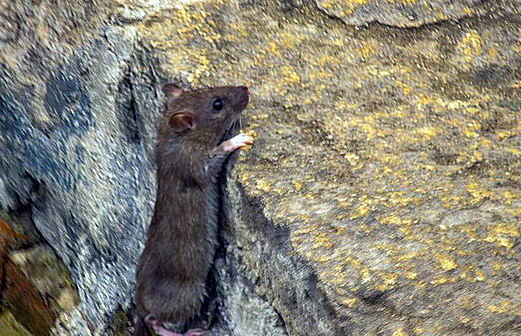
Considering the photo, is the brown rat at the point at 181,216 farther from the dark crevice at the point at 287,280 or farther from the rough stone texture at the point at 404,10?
the rough stone texture at the point at 404,10

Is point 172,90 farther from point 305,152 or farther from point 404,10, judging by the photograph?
point 404,10

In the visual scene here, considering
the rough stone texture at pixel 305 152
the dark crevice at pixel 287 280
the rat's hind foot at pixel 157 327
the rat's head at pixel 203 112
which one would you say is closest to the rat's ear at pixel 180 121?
the rat's head at pixel 203 112

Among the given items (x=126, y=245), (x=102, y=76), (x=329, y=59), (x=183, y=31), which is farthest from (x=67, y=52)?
(x=329, y=59)

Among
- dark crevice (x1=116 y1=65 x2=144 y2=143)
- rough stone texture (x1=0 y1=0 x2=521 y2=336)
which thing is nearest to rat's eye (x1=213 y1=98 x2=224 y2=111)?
rough stone texture (x1=0 y1=0 x2=521 y2=336)

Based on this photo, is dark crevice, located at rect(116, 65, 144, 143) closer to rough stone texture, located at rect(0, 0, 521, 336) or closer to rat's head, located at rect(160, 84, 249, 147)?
rough stone texture, located at rect(0, 0, 521, 336)

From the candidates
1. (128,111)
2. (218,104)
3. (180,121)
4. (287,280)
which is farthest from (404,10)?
(287,280)

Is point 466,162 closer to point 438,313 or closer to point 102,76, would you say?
point 438,313
